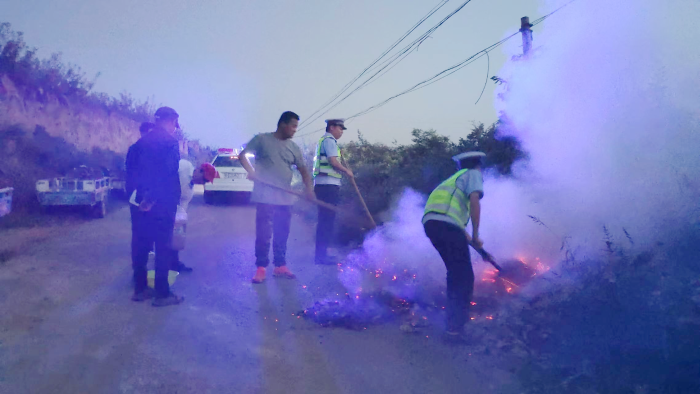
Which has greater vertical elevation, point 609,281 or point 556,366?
point 609,281

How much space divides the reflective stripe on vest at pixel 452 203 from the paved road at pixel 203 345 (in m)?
1.07

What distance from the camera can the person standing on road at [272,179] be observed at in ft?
19.4

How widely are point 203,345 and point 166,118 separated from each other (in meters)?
2.36

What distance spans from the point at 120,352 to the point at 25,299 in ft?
6.47

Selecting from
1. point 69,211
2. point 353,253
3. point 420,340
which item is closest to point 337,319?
point 420,340

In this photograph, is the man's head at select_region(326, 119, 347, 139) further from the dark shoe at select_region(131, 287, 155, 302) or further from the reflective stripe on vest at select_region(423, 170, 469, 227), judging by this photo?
the dark shoe at select_region(131, 287, 155, 302)

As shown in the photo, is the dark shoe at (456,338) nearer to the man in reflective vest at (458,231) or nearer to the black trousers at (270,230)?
the man in reflective vest at (458,231)

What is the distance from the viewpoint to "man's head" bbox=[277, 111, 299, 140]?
598 cm

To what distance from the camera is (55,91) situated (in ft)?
77.2

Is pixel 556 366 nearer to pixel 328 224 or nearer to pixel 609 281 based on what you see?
pixel 609 281

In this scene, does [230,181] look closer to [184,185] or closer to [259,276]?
[184,185]

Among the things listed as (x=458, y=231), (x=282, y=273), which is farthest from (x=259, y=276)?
(x=458, y=231)

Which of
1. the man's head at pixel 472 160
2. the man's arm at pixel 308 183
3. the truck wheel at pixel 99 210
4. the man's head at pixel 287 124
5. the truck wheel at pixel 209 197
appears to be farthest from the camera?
the truck wheel at pixel 209 197

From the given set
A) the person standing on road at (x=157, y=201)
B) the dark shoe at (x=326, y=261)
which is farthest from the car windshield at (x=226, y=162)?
the person standing on road at (x=157, y=201)
